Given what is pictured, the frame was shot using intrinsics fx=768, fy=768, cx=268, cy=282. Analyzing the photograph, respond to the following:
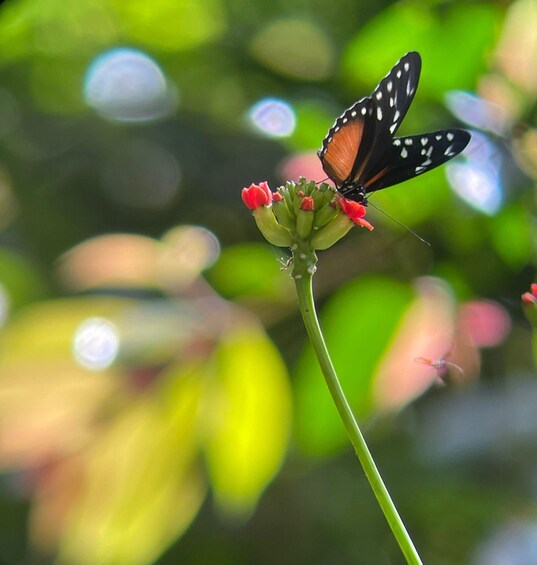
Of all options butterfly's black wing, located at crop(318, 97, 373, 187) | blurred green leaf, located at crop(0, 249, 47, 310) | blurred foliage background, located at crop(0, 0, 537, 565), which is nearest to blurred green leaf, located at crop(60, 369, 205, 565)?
blurred foliage background, located at crop(0, 0, 537, 565)

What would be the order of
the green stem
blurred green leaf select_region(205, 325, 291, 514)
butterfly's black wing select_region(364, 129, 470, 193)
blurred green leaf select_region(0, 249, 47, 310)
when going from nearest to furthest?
the green stem < butterfly's black wing select_region(364, 129, 470, 193) < blurred green leaf select_region(205, 325, 291, 514) < blurred green leaf select_region(0, 249, 47, 310)

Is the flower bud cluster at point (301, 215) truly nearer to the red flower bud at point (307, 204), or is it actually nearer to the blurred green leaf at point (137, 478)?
the red flower bud at point (307, 204)

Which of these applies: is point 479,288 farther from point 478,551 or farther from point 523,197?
point 478,551

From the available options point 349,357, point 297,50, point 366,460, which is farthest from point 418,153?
point 297,50

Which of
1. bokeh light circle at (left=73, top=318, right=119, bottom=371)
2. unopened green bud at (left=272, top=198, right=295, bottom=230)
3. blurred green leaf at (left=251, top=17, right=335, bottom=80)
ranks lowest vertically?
bokeh light circle at (left=73, top=318, right=119, bottom=371)

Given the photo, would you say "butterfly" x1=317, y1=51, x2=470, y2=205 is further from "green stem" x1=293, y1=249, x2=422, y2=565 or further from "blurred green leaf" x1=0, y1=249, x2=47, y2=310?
"blurred green leaf" x1=0, y1=249, x2=47, y2=310

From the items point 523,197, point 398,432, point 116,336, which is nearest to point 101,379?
point 116,336

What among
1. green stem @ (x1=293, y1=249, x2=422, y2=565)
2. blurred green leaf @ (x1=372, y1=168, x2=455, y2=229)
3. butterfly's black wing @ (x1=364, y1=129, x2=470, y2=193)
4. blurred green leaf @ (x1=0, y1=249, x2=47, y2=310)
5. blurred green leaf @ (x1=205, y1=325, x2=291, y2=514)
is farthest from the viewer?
blurred green leaf @ (x1=0, y1=249, x2=47, y2=310)
